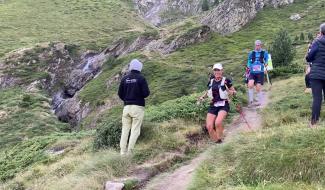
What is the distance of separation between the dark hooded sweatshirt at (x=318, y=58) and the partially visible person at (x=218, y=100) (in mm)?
2208

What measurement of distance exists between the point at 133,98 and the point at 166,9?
150 metres

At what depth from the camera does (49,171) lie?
16.5 metres

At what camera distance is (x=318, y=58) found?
11.9 m

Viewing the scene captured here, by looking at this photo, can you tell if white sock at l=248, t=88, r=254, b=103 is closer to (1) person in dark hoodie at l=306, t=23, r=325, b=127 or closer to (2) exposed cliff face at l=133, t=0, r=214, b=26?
(1) person in dark hoodie at l=306, t=23, r=325, b=127

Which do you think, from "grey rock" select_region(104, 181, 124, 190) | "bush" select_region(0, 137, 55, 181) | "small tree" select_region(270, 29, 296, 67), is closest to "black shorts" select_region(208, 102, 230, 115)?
"grey rock" select_region(104, 181, 124, 190)

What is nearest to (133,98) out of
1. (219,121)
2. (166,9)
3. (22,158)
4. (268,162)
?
(219,121)

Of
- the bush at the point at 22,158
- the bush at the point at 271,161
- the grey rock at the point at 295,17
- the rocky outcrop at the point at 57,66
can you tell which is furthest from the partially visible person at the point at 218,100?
Answer: the grey rock at the point at 295,17

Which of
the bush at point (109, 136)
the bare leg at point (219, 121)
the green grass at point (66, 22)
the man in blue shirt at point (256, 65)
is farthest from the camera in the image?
the green grass at point (66, 22)

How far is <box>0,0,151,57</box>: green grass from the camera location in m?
102

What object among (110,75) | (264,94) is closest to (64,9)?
(110,75)

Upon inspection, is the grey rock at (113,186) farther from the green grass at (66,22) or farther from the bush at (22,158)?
the green grass at (66,22)

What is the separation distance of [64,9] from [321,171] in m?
130

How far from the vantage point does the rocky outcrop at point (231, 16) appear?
8838 centimetres

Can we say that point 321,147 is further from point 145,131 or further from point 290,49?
point 290,49
